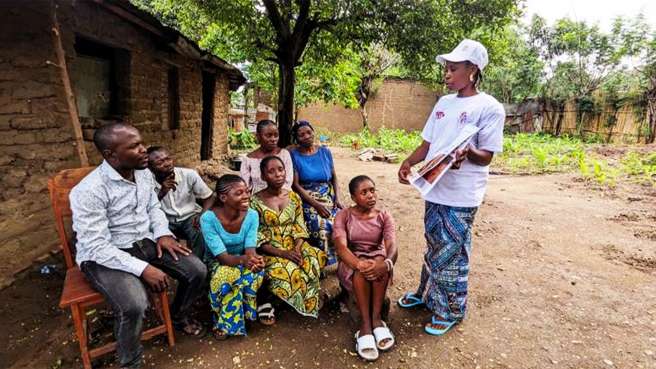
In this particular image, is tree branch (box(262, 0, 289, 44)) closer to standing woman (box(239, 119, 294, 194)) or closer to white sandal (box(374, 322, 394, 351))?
standing woman (box(239, 119, 294, 194))

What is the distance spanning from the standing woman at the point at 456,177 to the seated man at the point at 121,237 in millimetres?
1721

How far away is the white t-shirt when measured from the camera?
2.29m

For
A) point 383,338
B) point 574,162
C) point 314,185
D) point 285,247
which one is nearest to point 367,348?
point 383,338

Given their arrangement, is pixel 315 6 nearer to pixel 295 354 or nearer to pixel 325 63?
pixel 325 63

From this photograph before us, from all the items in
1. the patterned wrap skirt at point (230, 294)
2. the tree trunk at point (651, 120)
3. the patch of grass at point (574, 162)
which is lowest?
the patterned wrap skirt at point (230, 294)

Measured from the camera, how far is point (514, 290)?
3.36 meters

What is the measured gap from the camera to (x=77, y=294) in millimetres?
2102

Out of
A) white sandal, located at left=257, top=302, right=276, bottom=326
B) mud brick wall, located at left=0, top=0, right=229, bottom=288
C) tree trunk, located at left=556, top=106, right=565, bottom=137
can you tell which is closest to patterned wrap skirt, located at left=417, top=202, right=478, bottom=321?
white sandal, located at left=257, top=302, right=276, bottom=326

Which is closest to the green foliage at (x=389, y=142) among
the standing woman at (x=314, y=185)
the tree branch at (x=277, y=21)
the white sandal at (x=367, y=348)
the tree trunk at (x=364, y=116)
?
the tree trunk at (x=364, y=116)

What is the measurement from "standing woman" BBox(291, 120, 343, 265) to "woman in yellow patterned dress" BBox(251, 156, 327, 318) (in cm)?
31

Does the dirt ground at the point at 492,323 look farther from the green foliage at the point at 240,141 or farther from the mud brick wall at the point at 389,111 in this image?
the mud brick wall at the point at 389,111

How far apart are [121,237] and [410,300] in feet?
7.35

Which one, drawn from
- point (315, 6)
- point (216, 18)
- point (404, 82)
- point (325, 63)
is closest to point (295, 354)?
point (315, 6)

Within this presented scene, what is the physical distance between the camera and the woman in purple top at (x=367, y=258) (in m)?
2.45
